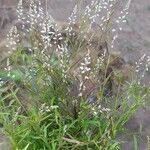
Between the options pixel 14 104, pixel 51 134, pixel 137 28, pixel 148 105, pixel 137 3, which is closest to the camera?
pixel 51 134

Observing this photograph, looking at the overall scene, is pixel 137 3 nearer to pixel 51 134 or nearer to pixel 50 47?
pixel 50 47

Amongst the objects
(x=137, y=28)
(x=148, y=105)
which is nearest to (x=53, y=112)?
(x=148, y=105)

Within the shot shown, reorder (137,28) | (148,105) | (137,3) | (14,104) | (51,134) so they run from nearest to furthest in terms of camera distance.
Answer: (51,134) → (14,104) → (148,105) → (137,28) → (137,3)

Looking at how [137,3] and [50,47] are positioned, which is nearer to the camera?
[50,47]

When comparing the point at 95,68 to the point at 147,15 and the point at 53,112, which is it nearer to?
the point at 53,112

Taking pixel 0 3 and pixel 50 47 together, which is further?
pixel 0 3

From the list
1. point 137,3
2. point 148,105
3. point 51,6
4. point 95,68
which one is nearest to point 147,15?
point 137,3

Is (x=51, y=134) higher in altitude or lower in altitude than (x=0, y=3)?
lower

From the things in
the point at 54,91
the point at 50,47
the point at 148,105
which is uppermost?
the point at 50,47

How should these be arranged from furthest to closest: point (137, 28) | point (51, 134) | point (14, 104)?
point (137, 28) < point (14, 104) < point (51, 134)
